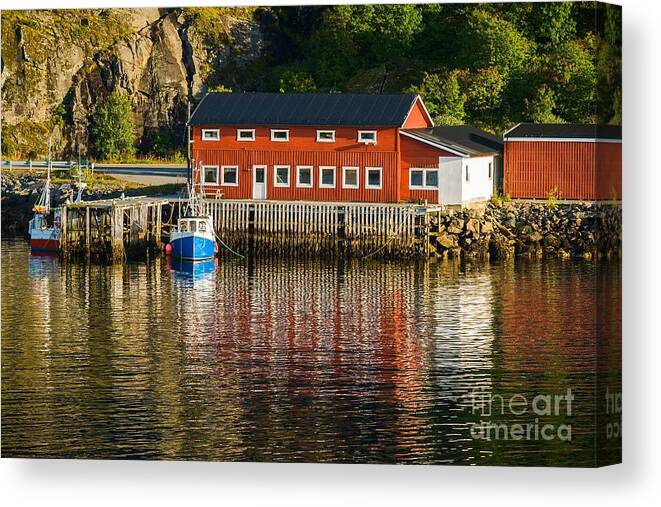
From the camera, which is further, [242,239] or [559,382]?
[242,239]

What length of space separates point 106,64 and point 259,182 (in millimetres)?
5796

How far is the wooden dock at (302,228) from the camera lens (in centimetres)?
3575

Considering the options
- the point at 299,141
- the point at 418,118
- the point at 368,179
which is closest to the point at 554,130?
the point at 418,118

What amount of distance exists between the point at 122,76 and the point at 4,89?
15.8ft

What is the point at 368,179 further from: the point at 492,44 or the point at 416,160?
the point at 492,44

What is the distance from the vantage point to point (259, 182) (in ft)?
118

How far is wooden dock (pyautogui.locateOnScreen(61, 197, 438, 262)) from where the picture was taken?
35750mm

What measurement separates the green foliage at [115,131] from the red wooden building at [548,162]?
7.90 meters

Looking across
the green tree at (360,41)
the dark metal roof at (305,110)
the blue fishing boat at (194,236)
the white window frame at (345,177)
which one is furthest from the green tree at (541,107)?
the blue fishing boat at (194,236)

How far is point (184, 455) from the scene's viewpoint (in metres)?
21.3

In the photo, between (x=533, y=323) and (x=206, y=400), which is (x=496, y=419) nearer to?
(x=206, y=400)

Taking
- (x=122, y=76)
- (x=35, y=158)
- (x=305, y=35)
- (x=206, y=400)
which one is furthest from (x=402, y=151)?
(x=206, y=400)

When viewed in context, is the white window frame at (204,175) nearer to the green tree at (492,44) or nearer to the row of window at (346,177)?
the row of window at (346,177)

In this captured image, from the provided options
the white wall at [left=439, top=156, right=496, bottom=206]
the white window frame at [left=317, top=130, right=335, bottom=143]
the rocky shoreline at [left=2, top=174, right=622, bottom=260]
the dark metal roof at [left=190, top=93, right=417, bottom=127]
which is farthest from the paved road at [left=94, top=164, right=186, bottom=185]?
the white wall at [left=439, top=156, right=496, bottom=206]
